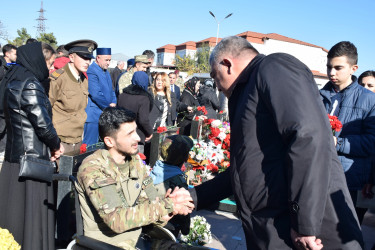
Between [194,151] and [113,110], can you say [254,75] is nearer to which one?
[113,110]

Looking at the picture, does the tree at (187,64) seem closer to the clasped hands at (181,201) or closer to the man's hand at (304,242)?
the clasped hands at (181,201)

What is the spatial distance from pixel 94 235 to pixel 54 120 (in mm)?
2372

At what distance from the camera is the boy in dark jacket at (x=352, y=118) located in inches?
121

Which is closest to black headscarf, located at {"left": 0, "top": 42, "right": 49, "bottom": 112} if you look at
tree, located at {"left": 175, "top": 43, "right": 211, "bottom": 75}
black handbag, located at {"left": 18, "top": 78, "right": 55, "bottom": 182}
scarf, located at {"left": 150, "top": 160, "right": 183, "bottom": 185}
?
black handbag, located at {"left": 18, "top": 78, "right": 55, "bottom": 182}

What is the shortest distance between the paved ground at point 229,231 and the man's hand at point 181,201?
1670 millimetres

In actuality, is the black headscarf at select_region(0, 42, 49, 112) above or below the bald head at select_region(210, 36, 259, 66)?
below

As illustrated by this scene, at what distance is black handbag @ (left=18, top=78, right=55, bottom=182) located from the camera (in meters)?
3.06

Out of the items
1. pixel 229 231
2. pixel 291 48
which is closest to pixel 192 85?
pixel 229 231

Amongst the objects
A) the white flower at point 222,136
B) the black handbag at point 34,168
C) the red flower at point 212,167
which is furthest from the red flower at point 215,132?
the black handbag at point 34,168

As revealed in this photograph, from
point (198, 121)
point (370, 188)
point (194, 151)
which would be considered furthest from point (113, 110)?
point (198, 121)

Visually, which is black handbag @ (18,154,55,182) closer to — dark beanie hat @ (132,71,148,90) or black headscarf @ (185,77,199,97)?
dark beanie hat @ (132,71,148,90)

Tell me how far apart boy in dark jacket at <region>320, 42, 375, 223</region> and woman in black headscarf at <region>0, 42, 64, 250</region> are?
2721 mm

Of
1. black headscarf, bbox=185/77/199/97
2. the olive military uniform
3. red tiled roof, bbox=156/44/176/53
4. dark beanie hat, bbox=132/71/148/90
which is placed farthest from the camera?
red tiled roof, bbox=156/44/176/53

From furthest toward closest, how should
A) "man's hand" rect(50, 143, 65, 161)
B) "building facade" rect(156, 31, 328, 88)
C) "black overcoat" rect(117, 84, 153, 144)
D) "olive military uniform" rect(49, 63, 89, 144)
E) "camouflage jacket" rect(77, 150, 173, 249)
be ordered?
"building facade" rect(156, 31, 328, 88), "black overcoat" rect(117, 84, 153, 144), "olive military uniform" rect(49, 63, 89, 144), "man's hand" rect(50, 143, 65, 161), "camouflage jacket" rect(77, 150, 173, 249)
